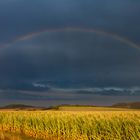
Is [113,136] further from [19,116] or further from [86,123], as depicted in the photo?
[19,116]

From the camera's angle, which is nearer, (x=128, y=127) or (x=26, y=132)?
(x=128, y=127)

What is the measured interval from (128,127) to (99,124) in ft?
13.6

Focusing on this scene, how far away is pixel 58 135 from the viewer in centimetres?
3125

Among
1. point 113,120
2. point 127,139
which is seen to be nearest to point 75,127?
point 113,120

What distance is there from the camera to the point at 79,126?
28.9 m

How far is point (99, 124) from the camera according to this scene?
26125mm

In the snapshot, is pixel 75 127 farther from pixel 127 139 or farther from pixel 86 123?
pixel 127 139

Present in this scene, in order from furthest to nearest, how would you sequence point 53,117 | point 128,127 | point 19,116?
point 19,116 → point 53,117 → point 128,127

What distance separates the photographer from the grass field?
23000 mm

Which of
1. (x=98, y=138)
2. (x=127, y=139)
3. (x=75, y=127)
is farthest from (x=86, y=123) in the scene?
(x=127, y=139)

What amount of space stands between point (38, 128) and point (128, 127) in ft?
50.1

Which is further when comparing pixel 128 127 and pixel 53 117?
pixel 53 117

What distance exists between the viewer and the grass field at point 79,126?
2300 cm

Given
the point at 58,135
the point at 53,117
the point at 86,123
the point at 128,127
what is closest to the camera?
the point at 128,127
